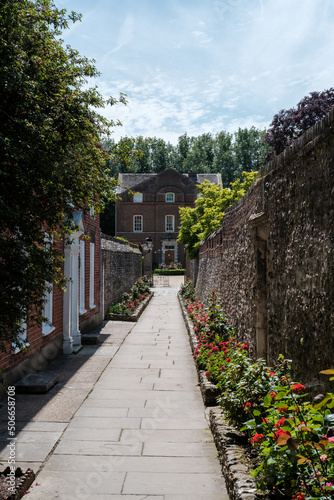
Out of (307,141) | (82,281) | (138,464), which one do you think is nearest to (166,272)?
(82,281)

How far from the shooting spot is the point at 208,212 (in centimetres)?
2491

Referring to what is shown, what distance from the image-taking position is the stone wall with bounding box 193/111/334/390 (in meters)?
4.07

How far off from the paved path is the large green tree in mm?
1635

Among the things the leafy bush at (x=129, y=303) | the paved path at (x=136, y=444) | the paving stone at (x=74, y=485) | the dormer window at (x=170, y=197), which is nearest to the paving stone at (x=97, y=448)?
the paved path at (x=136, y=444)

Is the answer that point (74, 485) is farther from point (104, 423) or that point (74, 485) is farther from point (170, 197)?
point (170, 197)

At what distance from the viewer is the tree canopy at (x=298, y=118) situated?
32781mm

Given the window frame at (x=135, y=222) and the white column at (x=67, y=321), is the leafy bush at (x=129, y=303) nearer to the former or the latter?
the white column at (x=67, y=321)

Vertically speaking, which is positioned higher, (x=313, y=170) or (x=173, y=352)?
(x=313, y=170)

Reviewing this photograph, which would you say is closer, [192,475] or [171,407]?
[192,475]

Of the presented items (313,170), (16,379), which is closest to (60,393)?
(16,379)

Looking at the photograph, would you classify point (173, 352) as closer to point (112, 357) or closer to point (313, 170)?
point (112, 357)

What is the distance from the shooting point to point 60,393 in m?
7.67

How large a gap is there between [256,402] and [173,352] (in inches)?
265

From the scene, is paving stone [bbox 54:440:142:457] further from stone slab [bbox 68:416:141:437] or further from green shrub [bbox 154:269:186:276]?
green shrub [bbox 154:269:186:276]
